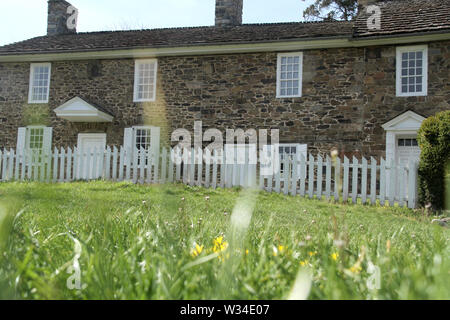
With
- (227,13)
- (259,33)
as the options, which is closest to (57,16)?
(227,13)

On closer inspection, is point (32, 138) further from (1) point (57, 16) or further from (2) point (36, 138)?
(1) point (57, 16)

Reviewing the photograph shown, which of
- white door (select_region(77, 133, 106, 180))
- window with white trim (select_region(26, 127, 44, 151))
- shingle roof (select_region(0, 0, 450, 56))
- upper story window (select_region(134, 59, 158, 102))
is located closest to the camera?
white door (select_region(77, 133, 106, 180))

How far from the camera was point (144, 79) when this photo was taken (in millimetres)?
18047

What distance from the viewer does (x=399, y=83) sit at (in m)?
15.3

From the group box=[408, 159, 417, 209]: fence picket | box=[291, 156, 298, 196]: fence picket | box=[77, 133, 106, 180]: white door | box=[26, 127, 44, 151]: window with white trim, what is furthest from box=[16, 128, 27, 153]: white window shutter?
box=[408, 159, 417, 209]: fence picket

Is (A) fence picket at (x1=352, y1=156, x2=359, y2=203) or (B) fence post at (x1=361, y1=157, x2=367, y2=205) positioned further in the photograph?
(B) fence post at (x1=361, y1=157, x2=367, y2=205)

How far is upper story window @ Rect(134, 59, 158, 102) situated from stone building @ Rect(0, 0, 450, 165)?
44mm

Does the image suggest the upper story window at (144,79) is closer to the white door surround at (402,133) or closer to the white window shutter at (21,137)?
the white window shutter at (21,137)

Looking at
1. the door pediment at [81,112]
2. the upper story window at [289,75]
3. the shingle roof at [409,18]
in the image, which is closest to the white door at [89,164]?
the door pediment at [81,112]

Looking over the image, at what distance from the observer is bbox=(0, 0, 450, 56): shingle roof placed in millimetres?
15492

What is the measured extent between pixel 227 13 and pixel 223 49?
3738mm

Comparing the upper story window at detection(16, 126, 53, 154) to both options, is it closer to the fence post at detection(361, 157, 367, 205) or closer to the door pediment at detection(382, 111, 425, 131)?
the fence post at detection(361, 157, 367, 205)

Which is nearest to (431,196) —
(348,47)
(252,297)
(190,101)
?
(348,47)
